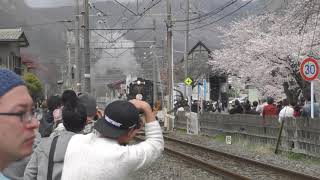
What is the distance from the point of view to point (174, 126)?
34.5 meters

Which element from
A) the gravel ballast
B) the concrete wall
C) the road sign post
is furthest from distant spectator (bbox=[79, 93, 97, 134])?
the road sign post

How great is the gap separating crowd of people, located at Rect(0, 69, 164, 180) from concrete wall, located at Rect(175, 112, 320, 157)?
12.8 m

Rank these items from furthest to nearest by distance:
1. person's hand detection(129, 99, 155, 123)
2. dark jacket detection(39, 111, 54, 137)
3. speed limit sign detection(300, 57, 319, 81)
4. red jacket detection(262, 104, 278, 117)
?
red jacket detection(262, 104, 278, 117) < speed limit sign detection(300, 57, 319, 81) < dark jacket detection(39, 111, 54, 137) < person's hand detection(129, 99, 155, 123)

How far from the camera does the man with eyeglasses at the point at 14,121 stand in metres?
1.96

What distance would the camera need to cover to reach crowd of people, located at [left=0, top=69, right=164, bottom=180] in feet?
6.55

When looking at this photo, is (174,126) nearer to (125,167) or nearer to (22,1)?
(22,1)

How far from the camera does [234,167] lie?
50.4 ft

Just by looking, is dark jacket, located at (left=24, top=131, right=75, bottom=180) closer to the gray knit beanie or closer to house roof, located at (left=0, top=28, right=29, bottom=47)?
the gray knit beanie

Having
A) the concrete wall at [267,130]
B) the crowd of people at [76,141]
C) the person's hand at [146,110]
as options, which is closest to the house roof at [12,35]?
the concrete wall at [267,130]

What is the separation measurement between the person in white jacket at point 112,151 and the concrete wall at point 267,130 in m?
13.2

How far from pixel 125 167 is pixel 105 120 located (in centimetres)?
28

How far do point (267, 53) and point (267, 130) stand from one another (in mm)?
18489

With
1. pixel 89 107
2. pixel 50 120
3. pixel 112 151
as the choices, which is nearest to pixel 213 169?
pixel 50 120

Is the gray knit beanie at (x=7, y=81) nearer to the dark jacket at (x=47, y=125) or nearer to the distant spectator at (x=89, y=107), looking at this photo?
the distant spectator at (x=89, y=107)
